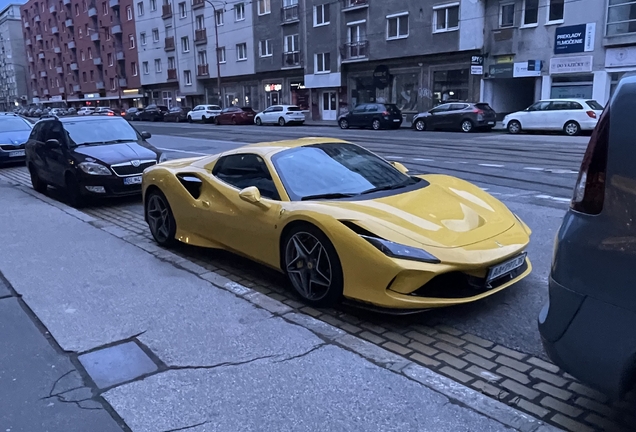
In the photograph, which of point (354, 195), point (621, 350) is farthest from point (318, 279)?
point (621, 350)

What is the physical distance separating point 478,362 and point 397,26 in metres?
32.3

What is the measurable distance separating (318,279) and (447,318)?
41.3 inches

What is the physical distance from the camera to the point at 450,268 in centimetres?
382

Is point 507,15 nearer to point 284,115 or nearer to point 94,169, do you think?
point 284,115

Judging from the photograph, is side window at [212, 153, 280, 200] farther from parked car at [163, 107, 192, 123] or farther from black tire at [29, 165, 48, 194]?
parked car at [163, 107, 192, 123]

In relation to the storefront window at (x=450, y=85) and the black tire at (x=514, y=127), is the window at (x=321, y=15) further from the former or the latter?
the black tire at (x=514, y=127)

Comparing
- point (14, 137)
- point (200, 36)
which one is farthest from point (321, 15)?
point (14, 137)

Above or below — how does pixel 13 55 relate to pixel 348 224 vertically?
above

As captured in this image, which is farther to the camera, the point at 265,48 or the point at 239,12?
the point at 239,12

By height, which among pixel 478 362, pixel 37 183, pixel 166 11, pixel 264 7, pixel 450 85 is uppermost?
pixel 166 11

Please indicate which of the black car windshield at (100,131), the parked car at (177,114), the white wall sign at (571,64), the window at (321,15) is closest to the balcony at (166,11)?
the parked car at (177,114)

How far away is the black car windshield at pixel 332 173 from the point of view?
4898mm

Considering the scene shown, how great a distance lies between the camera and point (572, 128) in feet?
69.9

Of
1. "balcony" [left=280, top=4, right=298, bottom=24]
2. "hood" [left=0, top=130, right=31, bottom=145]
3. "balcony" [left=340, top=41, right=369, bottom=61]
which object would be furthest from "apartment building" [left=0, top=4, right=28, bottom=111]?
"hood" [left=0, top=130, right=31, bottom=145]
